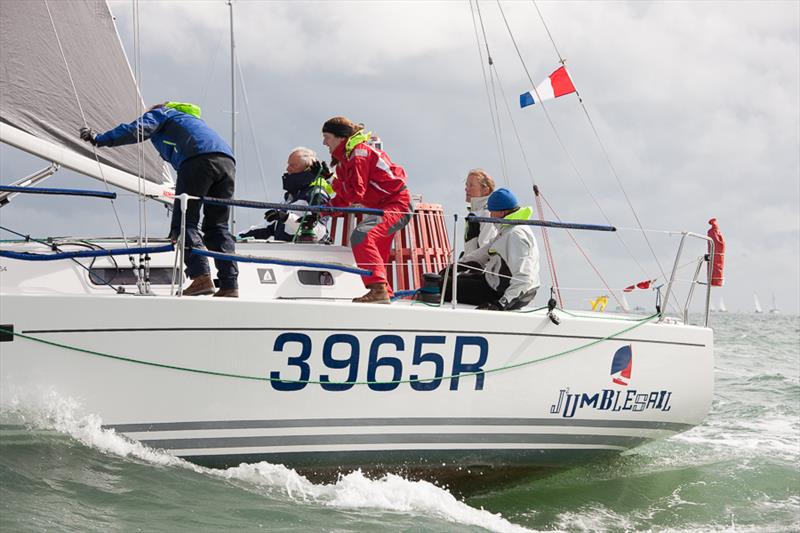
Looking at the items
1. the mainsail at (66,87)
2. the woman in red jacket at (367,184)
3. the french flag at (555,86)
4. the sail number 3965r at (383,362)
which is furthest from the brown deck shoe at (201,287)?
the french flag at (555,86)

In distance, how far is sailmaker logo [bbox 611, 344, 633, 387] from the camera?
Result: 5.56 metres

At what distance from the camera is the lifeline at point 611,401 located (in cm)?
541

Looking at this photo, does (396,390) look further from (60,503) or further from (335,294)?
(60,503)

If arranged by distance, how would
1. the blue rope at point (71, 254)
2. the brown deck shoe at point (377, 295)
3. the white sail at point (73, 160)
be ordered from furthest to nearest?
the white sail at point (73, 160) < the brown deck shoe at point (377, 295) < the blue rope at point (71, 254)

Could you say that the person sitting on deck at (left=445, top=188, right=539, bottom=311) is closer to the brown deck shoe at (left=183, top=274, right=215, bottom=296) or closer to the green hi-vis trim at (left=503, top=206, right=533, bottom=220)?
the green hi-vis trim at (left=503, top=206, right=533, bottom=220)

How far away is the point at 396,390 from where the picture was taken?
4.88 meters

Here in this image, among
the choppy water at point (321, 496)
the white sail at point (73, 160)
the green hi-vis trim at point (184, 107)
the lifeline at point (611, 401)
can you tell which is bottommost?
the choppy water at point (321, 496)

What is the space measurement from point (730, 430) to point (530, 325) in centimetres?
488

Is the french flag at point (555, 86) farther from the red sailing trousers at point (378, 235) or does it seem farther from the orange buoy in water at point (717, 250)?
the red sailing trousers at point (378, 235)

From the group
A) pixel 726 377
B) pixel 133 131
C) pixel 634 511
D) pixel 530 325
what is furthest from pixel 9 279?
pixel 726 377

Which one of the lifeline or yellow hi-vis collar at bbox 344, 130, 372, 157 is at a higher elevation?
yellow hi-vis collar at bbox 344, 130, 372, 157

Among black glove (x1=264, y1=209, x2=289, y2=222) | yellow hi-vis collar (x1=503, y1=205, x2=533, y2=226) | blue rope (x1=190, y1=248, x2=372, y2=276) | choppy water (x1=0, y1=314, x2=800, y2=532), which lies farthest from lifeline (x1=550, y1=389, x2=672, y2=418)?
black glove (x1=264, y1=209, x2=289, y2=222)

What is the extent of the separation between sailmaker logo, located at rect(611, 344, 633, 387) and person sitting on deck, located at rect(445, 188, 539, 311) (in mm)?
676

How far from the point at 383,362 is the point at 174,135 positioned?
6.10 ft
